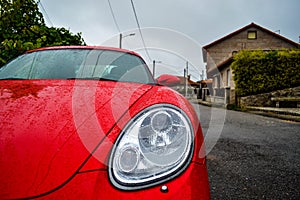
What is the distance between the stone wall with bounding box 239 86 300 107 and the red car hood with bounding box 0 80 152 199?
11.7 m

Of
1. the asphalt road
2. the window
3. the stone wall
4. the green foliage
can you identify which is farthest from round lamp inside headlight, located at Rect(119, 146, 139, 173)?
the window

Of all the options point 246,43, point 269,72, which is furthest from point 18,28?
point 246,43

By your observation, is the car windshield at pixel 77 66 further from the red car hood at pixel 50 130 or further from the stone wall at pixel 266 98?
the stone wall at pixel 266 98

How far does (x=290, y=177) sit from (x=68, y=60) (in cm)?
240

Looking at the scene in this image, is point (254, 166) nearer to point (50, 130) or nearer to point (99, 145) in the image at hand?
point (99, 145)

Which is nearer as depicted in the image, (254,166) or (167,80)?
(167,80)

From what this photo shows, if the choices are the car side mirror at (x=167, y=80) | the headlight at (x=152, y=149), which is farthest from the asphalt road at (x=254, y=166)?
the headlight at (x=152, y=149)

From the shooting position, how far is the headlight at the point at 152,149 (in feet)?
2.80

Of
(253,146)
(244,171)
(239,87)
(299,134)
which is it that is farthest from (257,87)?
(244,171)

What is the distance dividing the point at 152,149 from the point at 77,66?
1.24 metres

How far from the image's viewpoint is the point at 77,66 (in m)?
1.93

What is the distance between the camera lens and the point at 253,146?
369 cm

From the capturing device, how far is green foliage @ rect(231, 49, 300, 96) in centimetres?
1191

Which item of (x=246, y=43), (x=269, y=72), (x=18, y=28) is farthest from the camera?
(x=246, y=43)
